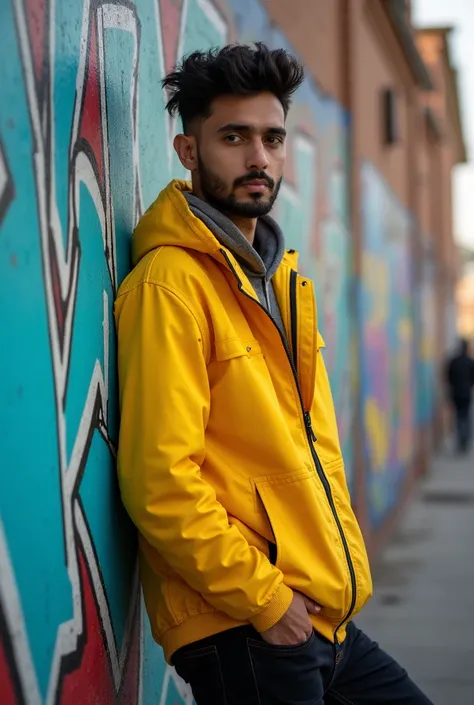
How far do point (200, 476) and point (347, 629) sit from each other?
81 centimetres

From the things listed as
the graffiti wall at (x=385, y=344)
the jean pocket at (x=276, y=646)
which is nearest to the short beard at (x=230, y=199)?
the jean pocket at (x=276, y=646)

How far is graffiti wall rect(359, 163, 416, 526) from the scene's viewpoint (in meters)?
7.52

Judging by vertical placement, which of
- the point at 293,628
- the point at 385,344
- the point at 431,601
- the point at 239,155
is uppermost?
the point at 239,155

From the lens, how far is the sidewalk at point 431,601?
15.4 feet

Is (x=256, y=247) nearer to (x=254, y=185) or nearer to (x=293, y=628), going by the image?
(x=254, y=185)

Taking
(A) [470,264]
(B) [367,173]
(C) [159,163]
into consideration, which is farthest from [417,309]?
(A) [470,264]

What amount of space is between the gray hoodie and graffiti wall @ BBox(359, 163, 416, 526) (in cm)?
468

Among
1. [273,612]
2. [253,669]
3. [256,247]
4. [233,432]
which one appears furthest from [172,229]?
[253,669]

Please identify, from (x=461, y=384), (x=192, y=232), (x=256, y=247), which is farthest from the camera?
(x=461, y=384)

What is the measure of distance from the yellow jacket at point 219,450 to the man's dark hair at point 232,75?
254 millimetres

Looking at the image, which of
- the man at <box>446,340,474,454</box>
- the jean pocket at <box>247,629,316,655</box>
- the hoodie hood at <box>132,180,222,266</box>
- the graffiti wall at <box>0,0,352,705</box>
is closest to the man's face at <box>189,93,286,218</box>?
the hoodie hood at <box>132,180,222,266</box>

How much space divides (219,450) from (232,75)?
93 cm

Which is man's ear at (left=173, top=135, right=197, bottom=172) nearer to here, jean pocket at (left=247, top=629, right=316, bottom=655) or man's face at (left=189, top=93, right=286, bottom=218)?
man's face at (left=189, top=93, right=286, bottom=218)

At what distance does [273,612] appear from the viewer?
2.00 metres
